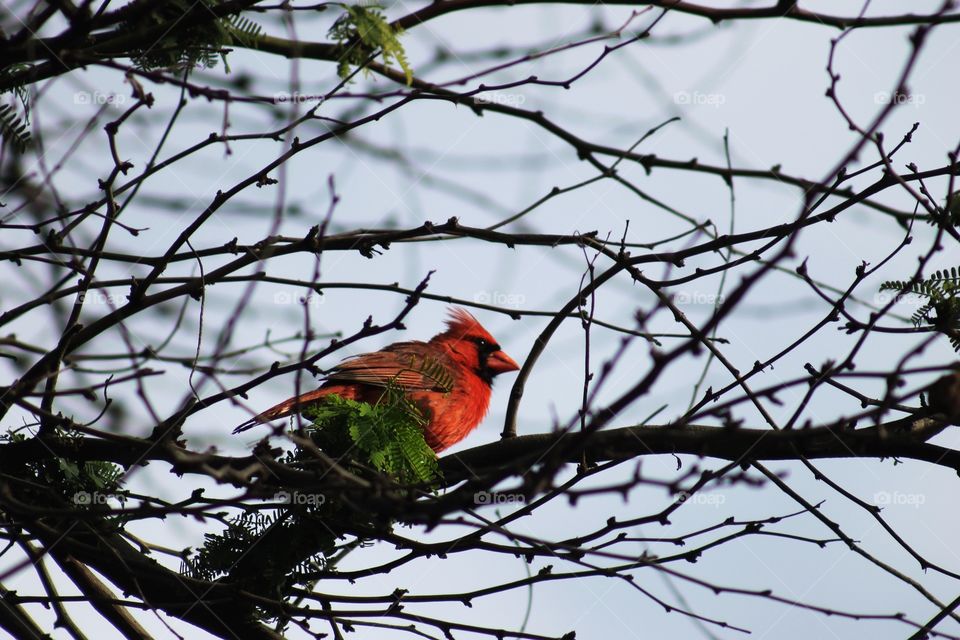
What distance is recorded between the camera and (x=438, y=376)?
12.3ft

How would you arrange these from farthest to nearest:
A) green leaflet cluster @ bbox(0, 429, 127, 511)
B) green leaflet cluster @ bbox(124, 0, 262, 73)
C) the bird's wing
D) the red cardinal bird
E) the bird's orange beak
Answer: the bird's orange beak
the bird's wing
the red cardinal bird
green leaflet cluster @ bbox(0, 429, 127, 511)
green leaflet cluster @ bbox(124, 0, 262, 73)

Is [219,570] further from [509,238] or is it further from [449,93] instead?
[449,93]

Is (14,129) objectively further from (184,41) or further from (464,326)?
(464,326)

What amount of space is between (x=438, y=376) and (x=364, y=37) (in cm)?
135

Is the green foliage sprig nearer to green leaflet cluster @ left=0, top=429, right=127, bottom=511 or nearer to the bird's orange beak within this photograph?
green leaflet cluster @ left=0, top=429, right=127, bottom=511

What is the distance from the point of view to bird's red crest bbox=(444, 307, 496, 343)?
6.27m

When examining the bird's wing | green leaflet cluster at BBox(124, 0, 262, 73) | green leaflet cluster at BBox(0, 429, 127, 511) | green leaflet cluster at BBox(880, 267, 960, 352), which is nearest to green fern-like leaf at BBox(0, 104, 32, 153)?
green leaflet cluster at BBox(124, 0, 262, 73)

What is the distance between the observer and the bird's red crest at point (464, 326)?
6.27 meters

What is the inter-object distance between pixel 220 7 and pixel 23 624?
7.03 feet

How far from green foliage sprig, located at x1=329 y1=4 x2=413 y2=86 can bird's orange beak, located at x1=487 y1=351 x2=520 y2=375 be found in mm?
3232

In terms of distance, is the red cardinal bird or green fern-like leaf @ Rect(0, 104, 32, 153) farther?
the red cardinal bird

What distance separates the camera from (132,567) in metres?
3.32

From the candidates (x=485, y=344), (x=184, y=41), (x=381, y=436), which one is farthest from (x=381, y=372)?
(x=184, y=41)

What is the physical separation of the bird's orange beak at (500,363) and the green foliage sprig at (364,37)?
3.23 m
